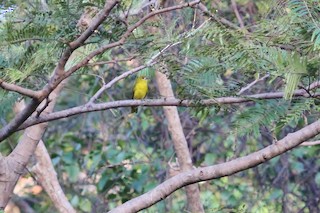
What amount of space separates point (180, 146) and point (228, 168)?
147 cm

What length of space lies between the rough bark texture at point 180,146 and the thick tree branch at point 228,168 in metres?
1.24

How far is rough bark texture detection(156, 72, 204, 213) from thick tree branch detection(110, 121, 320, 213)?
124cm

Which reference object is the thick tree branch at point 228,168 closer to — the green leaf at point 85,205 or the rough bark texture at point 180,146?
the rough bark texture at point 180,146

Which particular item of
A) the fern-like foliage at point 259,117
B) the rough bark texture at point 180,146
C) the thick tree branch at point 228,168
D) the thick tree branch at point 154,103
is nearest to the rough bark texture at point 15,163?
the thick tree branch at point 154,103

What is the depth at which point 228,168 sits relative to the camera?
167 centimetres

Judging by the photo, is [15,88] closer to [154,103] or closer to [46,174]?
[154,103]

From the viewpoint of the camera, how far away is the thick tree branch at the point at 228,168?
1.64 meters

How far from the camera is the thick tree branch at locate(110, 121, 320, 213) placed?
1636 millimetres

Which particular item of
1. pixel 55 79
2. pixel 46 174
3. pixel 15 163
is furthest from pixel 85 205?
pixel 55 79

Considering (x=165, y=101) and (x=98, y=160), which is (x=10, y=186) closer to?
(x=165, y=101)

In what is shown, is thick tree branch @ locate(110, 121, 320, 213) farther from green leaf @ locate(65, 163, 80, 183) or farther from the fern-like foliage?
green leaf @ locate(65, 163, 80, 183)

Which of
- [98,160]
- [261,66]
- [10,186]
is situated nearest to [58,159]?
[98,160]

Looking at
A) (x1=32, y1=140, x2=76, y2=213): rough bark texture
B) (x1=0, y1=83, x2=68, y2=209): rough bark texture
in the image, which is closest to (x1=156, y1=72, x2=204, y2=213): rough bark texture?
(x1=32, y1=140, x2=76, y2=213): rough bark texture

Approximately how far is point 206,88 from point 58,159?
9.28ft
